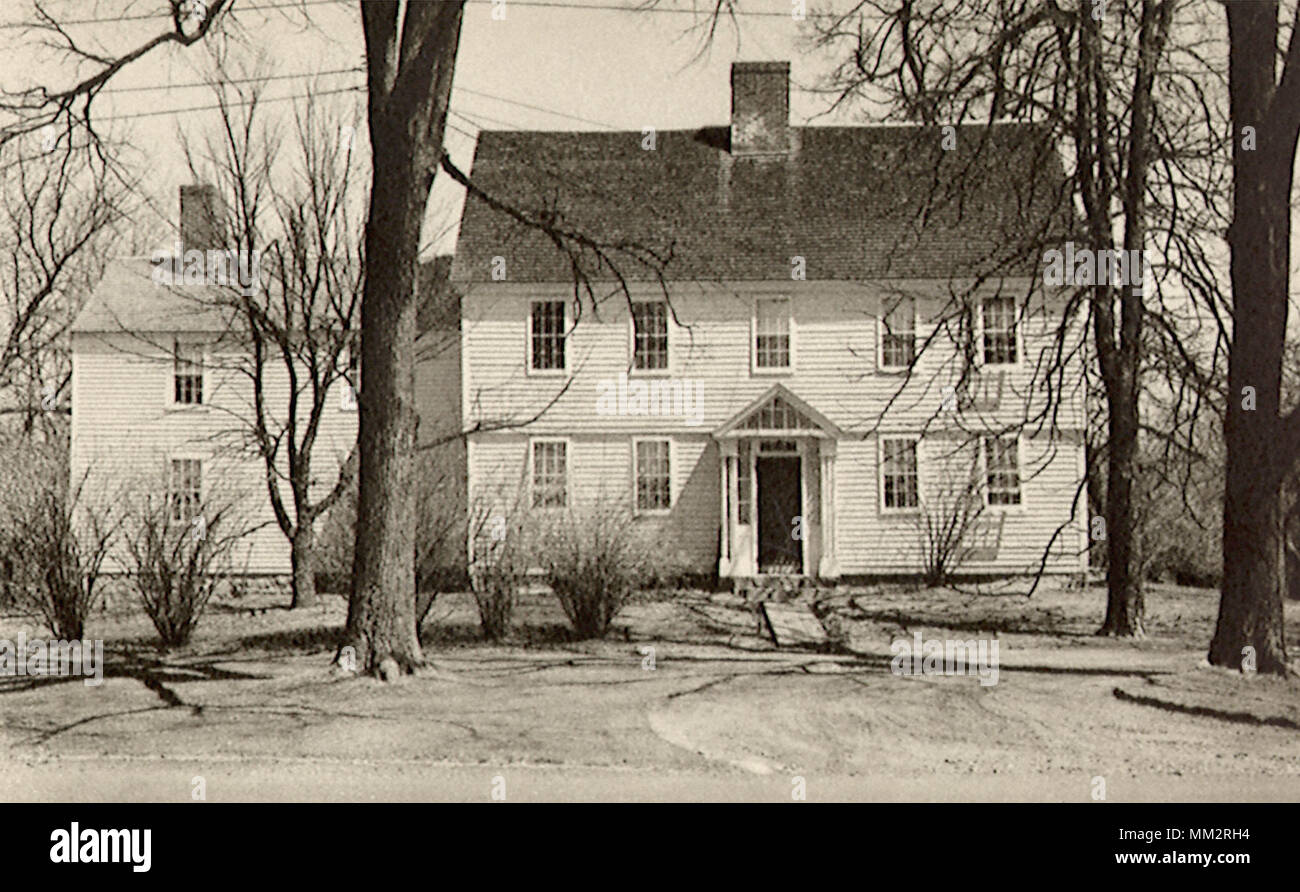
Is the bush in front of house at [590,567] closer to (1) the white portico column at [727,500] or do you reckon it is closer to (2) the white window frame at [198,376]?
(1) the white portico column at [727,500]

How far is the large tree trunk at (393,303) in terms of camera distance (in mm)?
9398

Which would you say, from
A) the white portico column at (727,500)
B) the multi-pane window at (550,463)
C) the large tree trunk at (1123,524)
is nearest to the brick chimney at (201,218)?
the multi-pane window at (550,463)

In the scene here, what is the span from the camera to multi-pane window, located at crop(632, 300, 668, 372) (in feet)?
65.9

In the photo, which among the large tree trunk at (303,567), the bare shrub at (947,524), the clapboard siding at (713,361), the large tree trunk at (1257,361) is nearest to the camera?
the large tree trunk at (1257,361)

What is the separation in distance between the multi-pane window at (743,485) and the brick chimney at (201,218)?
883 cm

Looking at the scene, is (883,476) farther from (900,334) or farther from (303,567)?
(303,567)

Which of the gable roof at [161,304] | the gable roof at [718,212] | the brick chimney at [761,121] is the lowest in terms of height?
the gable roof at [161,304]

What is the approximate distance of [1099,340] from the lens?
13.2m

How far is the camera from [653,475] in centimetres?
2027

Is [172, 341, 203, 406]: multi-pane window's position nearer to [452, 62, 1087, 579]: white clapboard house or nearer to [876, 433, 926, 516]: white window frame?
[452, 62, 1087, 579]: white clapboard house

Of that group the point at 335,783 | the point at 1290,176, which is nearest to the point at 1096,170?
the point at 1290,176

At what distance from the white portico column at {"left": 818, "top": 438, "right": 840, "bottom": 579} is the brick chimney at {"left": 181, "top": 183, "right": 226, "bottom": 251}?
9942 mm

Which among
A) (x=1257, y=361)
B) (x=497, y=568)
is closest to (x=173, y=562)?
(x=497, y=568)

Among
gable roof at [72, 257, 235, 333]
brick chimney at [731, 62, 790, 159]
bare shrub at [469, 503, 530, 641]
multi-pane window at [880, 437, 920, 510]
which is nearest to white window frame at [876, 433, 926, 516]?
multi-pane window at [880, 437, 920, 510]
